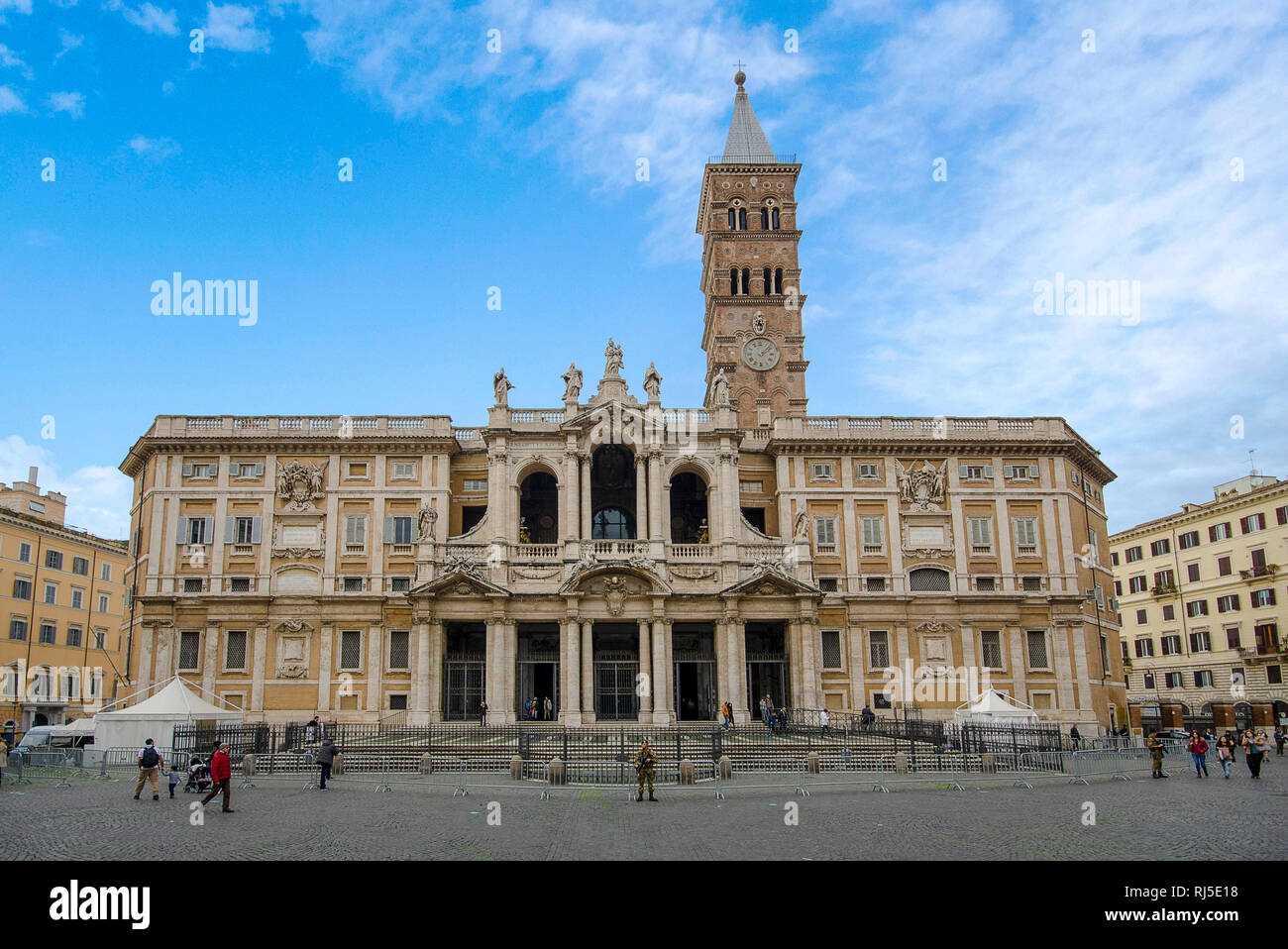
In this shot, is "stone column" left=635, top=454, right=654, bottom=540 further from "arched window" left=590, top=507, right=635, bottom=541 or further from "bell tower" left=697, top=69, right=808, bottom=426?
"bell tower" left=697, top=69, right=808, bottom=426

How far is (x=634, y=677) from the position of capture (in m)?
46.1

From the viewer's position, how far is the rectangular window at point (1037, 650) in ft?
160

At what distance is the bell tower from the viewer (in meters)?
63.0

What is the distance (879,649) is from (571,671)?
15658mm

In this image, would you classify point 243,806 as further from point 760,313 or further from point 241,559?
point 760,313

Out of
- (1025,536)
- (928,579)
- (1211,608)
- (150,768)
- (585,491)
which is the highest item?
(585,491)

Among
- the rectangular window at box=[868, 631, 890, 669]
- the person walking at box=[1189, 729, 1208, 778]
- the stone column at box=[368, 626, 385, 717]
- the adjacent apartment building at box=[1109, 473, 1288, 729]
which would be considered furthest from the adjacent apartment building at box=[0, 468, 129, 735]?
the adjacent apartment building at box=[1109, 473, 1288, 729]

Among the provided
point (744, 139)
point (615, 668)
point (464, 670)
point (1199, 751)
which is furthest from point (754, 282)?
point (1199, 751)

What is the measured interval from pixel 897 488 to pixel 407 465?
83.4ft

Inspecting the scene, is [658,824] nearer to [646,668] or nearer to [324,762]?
[324,762]

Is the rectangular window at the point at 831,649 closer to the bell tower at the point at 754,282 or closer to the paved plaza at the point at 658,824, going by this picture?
the bell tower at the point at 754,282

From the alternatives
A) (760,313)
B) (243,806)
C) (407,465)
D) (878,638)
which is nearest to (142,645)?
(407,465)

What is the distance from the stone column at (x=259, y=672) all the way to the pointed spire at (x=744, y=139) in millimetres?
44049

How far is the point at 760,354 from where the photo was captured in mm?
63344
